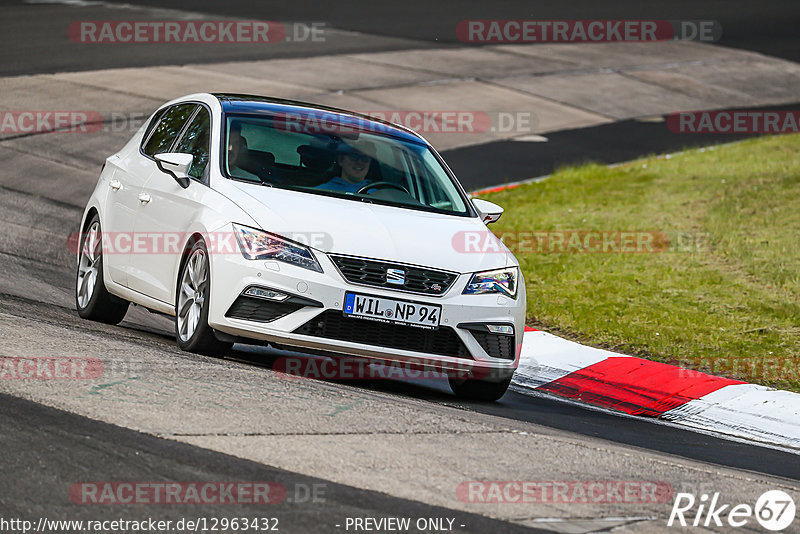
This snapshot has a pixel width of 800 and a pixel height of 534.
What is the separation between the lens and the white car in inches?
292

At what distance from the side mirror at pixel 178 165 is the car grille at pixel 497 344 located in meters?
2.14

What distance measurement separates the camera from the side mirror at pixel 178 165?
8.17 meters

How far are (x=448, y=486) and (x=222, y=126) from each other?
152 inches

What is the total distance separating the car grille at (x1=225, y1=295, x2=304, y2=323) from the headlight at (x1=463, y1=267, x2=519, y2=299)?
1124 millimetres

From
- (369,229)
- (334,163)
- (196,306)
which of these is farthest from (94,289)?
(369,229)

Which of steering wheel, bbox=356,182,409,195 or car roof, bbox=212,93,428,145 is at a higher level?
car roof, bbox=212,93,428,145

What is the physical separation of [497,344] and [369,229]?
1.08 metres

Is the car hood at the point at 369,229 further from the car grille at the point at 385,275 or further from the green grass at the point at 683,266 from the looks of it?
the green grass at the point at 683,266

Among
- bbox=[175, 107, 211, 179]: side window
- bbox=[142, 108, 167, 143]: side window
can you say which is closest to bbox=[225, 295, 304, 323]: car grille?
bbox=[175, 107, 211, 179]: side window

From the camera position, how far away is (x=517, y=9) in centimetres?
3488

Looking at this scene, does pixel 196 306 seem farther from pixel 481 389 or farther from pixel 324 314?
pixel 481 389

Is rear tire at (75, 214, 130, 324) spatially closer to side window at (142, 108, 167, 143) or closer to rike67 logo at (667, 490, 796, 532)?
side window at (142, 108, 167, 143)

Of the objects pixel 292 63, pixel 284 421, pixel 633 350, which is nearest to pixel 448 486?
pixel 284 421

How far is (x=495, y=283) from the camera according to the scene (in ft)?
25.9
